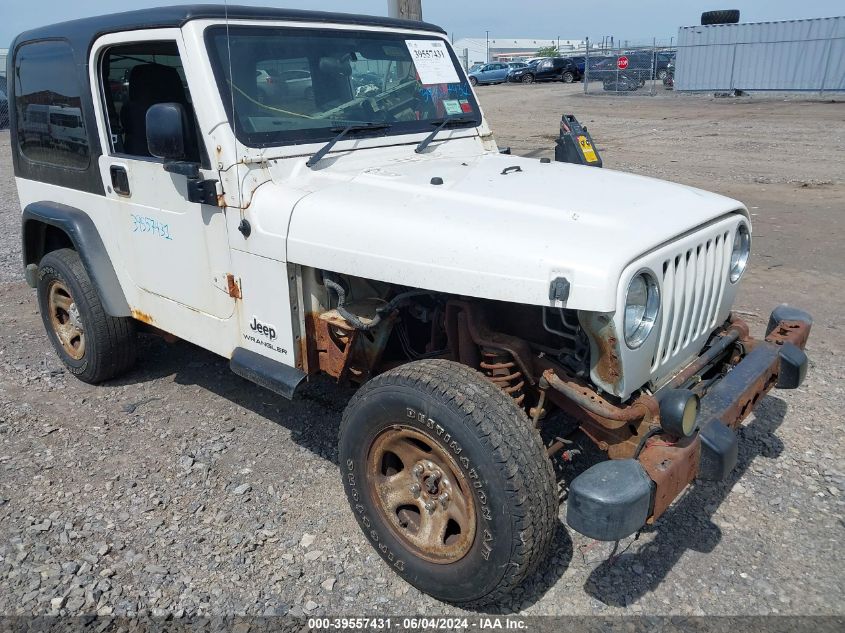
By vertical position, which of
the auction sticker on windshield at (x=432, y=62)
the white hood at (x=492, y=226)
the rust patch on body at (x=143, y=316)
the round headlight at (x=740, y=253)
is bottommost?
the rust patch on body at (x=143, y=316)

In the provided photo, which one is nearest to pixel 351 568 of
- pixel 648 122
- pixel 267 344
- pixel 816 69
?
pixel 267 344

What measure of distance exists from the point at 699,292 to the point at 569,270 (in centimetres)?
77

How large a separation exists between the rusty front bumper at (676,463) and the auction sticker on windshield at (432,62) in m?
2.24

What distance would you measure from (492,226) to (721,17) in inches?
1236

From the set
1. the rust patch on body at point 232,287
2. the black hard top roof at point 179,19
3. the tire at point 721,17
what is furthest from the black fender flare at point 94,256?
the tire at point 721,17

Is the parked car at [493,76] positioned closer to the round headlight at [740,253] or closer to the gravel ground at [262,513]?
the gravel ground at [262,513]

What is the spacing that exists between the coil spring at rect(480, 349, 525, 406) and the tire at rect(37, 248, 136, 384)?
8.28 feet

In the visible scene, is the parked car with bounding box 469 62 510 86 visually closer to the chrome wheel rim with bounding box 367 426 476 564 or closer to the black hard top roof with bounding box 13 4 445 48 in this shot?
the black hard top roof with bounding box 13 4 445 48

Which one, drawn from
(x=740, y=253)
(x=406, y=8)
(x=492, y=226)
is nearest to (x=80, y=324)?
(x=492, y=226)

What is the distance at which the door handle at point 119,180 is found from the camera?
144 inches

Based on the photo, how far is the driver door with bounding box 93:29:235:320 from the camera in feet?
10.7

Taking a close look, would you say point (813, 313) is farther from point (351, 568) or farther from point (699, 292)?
point (351, 568)

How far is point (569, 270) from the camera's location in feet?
7.48

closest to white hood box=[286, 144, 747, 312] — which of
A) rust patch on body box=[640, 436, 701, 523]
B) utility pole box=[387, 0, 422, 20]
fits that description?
rust patch on body box=[640, 436, 701, 523]
